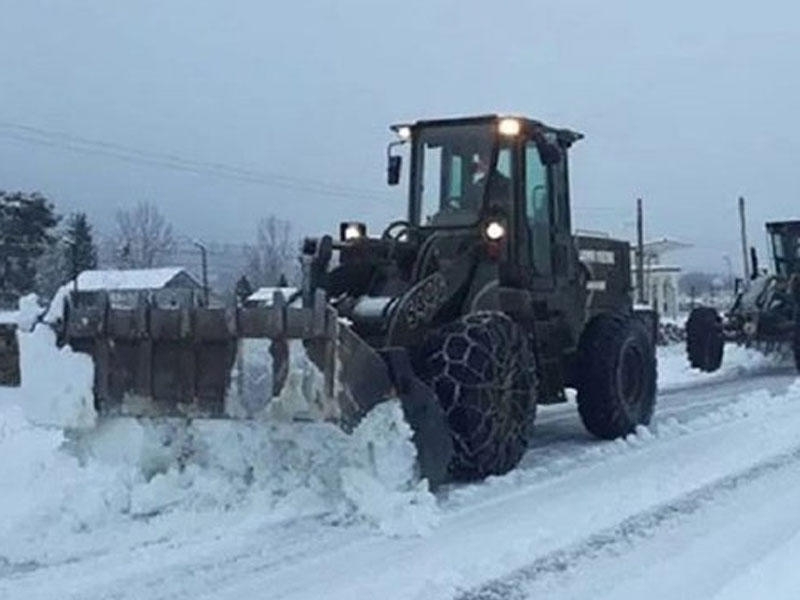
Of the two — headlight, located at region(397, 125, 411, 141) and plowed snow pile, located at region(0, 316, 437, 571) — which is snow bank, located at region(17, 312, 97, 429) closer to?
plowed snow pile, located at region(0, 316, 437, 571)

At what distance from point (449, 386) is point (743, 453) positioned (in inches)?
118

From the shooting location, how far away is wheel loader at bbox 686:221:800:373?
17812 mm

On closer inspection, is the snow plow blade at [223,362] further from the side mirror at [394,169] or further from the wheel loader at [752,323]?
the wheel loader at [752,323]

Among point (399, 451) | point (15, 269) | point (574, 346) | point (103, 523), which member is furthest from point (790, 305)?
point (15, 269)

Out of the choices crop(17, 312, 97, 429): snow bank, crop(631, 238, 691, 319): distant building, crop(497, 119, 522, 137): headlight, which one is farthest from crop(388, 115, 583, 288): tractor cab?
crop(631, 238, 691, 319): distant building

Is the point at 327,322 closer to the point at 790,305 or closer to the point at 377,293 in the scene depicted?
the point at 377,293

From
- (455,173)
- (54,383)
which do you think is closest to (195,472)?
(54,383)

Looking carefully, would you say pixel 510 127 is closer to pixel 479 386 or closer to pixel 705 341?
pixel 479 386

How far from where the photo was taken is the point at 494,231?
833 centimetres

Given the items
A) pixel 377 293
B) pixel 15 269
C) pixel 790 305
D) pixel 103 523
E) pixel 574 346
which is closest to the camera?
pixel 103 523

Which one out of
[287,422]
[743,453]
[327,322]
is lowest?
[743,453]

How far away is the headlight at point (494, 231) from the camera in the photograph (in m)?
8.31

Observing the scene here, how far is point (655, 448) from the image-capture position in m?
9.14

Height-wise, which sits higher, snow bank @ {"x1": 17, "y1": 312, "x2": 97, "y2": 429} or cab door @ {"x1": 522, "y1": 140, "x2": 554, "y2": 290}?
cab door @ {"x1": 522, "y1": 140, "x2": 554, "y2": 290}
